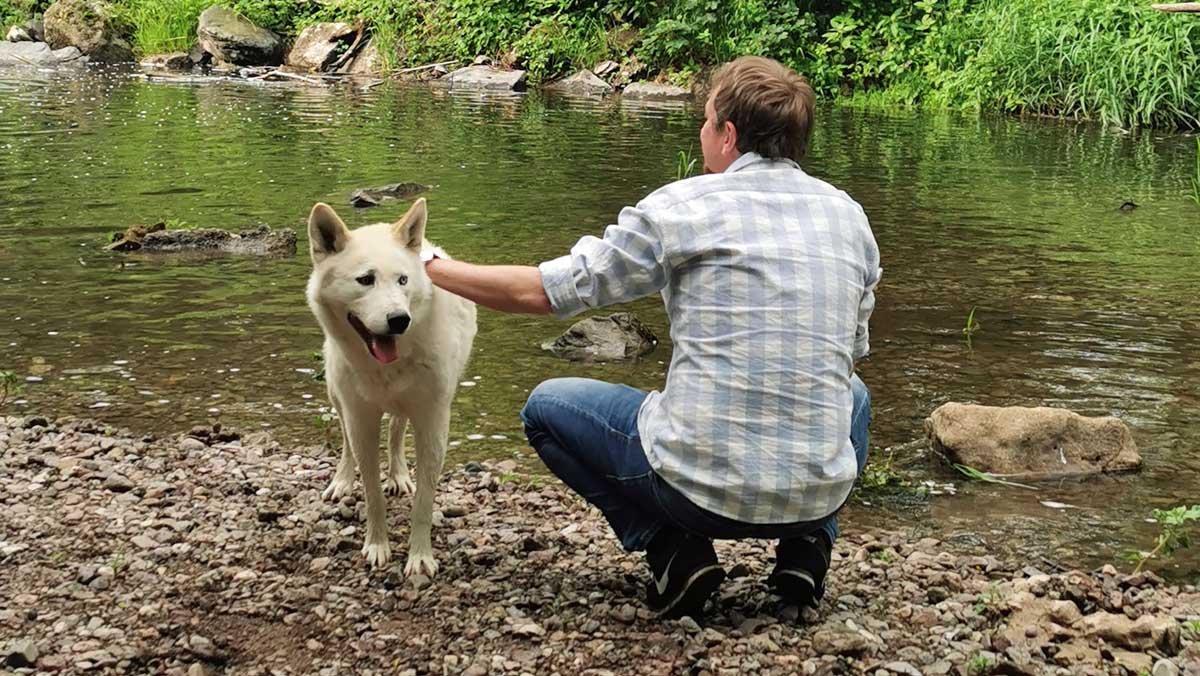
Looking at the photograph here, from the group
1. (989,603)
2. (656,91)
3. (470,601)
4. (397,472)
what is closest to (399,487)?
(397,472)

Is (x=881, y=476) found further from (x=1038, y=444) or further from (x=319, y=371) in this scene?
(x=319, y=371)

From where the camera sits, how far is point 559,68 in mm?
26625

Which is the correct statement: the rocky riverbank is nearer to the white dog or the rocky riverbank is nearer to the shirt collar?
the white dog

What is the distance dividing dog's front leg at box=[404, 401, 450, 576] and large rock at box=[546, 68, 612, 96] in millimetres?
21062

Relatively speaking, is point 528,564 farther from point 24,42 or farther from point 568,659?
point 24,42

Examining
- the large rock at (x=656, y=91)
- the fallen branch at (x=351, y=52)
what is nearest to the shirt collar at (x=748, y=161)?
the large rock at (x=656, y=91)

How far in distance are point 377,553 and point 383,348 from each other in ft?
2.67

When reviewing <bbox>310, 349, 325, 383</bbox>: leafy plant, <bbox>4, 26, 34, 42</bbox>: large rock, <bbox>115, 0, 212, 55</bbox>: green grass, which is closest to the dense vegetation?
<bbox>115, 0, 212, 55</bbox>: green grass

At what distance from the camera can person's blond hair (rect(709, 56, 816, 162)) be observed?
342 centimetres

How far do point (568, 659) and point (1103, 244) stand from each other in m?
8.59

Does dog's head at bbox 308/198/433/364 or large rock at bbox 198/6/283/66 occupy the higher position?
large rock at bbox 198/6/283/66

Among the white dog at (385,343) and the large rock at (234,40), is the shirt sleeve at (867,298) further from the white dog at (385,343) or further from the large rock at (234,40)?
the large rock at (234,40)

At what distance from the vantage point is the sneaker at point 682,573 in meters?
3.67

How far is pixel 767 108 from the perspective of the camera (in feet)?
11.2
